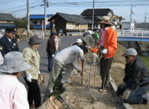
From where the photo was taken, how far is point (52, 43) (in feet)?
25.8

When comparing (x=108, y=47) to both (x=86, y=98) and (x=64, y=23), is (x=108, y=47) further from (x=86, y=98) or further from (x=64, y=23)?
(x=64, y=23)

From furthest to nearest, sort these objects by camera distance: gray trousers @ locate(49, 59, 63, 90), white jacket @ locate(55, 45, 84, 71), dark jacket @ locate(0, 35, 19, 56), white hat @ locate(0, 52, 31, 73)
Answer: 1. gray trousers @ locate(49, 59, 63, 90)
2. white jacket @ locate(55, 45, 84, 71)
3. dark jacket @ locate(0, 35, 19, 56)
4. white hat @ locate(0, 52, 31, 73)

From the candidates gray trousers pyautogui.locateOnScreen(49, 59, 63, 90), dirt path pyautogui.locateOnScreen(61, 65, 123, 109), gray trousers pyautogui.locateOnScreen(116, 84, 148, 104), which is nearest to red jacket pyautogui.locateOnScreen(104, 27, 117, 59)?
gray trousers pyautogui.locateOnScreen(116, 84, 148, 104)

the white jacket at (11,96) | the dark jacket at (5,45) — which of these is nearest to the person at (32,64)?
the dark jacket at (5,45)

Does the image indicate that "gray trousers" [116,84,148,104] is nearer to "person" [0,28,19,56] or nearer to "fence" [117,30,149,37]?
"person" [0,28,19,56]

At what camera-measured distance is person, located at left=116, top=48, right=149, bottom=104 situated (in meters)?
4.32

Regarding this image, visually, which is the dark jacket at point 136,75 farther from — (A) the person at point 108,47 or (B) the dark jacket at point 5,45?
(B) the dark jacket at point 5,45

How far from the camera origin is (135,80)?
431cm

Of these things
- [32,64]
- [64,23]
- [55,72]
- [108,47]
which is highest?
[64,23]

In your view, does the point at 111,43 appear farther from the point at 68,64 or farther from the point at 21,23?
the point at 21,23

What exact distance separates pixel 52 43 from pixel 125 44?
1903 cm

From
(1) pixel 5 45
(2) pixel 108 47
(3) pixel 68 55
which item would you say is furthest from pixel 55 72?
(2) pixel 108 47

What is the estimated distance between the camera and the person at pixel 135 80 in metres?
4.32

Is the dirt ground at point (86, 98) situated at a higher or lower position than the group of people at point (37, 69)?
lower
